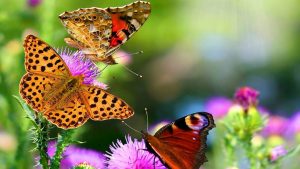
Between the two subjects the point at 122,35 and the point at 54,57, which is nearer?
the point at 54,57

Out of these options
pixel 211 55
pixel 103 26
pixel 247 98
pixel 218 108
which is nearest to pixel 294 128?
pixel 218 108

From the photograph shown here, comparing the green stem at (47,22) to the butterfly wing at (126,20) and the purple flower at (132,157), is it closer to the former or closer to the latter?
the butterfly wing at (126,20)

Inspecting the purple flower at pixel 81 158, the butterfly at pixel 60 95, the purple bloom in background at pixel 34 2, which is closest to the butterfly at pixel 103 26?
the butterfly at pixel 60 95

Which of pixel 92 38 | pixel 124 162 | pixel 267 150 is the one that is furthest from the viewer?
pixel 267 150

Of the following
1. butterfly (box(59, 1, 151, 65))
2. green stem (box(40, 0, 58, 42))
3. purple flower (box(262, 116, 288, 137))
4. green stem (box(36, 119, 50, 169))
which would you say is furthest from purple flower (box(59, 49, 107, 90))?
purple flower (box(262, 116, 288, 137))

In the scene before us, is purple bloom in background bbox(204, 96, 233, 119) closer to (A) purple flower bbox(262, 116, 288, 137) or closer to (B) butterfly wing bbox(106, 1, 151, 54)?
(A) purple flower bbox(262, 116, 288, 137)

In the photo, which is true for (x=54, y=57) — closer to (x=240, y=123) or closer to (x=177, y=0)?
(x=240, y=123)

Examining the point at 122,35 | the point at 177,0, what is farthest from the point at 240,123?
the point at 177,0
